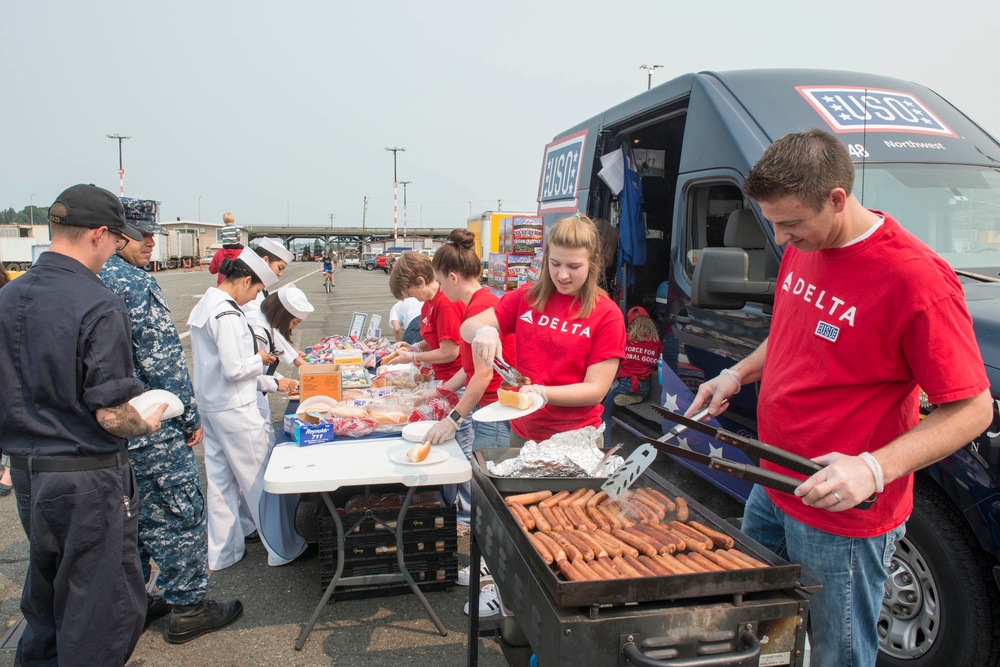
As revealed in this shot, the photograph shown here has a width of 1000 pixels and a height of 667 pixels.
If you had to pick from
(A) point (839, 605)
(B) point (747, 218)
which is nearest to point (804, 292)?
(A) point (839, 605)

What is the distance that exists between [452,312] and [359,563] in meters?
1.90

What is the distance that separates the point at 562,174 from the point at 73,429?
5.08 m

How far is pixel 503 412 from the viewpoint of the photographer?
2506 mm

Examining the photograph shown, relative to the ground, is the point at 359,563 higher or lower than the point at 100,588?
lower

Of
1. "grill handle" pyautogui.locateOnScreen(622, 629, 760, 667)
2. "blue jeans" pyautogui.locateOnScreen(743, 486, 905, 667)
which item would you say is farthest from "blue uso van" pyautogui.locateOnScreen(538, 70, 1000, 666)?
"grill handle" pyautogui.locateOnScreen(622, 629, 760, 667)

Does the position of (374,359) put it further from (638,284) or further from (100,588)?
(100,588)

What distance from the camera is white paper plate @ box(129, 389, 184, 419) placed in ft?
8.21

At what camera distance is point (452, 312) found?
4711 mm

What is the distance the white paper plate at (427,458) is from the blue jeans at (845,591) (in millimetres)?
1750

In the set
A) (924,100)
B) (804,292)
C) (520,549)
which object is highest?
(924,100)

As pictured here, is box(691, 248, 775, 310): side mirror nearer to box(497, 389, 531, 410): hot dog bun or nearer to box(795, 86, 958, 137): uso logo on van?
box(497, 389, 531, 410): hot dog bun

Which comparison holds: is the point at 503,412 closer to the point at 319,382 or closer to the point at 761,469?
the point at 761,469

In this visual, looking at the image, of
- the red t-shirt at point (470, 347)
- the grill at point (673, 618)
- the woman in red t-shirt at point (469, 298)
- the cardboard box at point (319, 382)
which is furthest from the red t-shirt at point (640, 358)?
the grill at point (673, 618)

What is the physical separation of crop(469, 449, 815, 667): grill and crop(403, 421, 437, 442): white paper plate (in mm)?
1728
